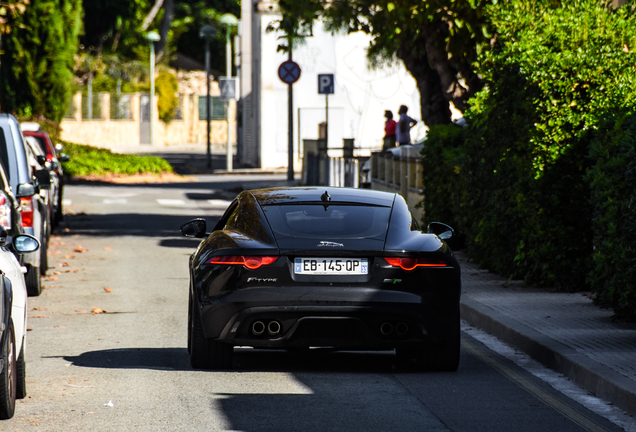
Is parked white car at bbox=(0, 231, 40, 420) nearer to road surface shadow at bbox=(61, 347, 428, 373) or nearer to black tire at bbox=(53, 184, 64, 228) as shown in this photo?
road surface shadow at bbox=(61, 347, 428, 373)

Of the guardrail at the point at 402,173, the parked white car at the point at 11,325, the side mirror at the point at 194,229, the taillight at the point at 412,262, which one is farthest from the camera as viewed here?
the guardrail at the point at 402,173

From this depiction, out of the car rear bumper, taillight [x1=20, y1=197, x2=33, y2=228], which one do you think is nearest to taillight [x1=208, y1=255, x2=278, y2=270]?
the car rear bumper

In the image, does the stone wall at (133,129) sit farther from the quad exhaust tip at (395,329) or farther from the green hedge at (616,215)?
the quad exhaust tip at (395,329)

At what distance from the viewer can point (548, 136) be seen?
1186cm

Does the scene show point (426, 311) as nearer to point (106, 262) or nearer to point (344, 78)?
point (106, 262)

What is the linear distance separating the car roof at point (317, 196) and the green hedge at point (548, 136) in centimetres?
287

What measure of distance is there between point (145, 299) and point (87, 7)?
62.0 metres

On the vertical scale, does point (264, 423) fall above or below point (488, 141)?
below

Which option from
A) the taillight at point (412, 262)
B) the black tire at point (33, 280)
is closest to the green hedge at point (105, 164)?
the black tire at point (33, 280)

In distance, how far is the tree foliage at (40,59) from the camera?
3962cm

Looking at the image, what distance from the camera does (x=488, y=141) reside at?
13383mm

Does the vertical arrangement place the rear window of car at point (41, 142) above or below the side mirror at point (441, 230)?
above

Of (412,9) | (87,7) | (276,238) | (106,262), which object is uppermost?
(87,7)

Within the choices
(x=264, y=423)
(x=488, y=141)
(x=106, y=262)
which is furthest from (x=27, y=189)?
(x=264, y=423)
